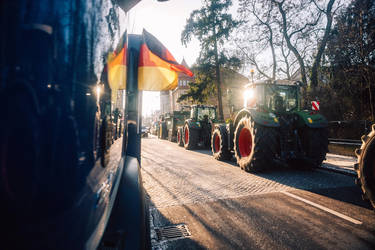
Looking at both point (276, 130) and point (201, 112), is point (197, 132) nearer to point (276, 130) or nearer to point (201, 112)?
point (201, 112)

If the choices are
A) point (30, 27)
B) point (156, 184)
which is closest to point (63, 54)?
point (30, 27)

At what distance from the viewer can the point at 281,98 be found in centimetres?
614

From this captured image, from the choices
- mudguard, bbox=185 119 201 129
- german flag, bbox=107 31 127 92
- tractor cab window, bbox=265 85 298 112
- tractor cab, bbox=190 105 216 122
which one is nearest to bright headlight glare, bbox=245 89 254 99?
tractor cab window, bbox=265 85 298 112

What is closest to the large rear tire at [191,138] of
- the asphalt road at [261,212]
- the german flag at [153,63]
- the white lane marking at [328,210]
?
the asphalt road at [261,212]

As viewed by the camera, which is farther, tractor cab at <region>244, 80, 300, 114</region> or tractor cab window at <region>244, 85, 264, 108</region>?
tractor cab window at <region>244, 85, 264, 108</region>

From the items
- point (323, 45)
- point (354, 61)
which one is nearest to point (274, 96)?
point (354, 61)

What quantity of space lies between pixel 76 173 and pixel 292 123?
6.34 metres

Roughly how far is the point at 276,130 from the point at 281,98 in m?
1.26

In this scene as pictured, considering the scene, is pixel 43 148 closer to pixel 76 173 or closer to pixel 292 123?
pixel 76 173

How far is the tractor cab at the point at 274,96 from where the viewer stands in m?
6.18

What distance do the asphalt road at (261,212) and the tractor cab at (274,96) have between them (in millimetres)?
2216

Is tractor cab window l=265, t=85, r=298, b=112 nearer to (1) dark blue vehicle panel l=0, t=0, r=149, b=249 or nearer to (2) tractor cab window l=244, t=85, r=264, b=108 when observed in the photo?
(2) tractor cab window l=244, t=85, r=264, b=108

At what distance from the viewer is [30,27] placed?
38 centimetres

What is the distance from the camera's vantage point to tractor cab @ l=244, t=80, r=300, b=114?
6176 mm
